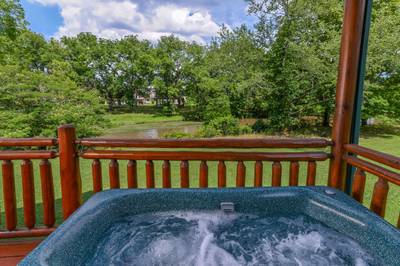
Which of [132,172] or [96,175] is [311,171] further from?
[96,175]

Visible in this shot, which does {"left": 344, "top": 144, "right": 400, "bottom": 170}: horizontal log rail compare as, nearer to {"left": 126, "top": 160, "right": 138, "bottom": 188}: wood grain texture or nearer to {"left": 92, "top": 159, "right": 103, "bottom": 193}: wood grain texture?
{"left": 126, "top": 160, "right": 138, "bottom": 188}: wood grain texture

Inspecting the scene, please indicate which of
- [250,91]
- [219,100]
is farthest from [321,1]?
[219,100]

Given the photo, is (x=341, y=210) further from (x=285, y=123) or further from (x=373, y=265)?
(x=285, y=123)

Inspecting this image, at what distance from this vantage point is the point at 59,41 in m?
16.9

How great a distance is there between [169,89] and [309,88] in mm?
10814

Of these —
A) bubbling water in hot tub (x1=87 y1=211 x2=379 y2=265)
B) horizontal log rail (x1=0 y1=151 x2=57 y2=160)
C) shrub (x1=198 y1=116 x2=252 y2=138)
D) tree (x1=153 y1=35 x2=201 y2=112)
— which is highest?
tree (x1=153 y1=35 x2=201 y2=112)

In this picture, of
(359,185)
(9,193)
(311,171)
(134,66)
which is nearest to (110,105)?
(134,66)

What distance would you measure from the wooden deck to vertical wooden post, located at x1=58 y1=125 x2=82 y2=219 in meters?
0.30

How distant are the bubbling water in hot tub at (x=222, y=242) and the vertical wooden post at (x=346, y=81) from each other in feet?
1.67

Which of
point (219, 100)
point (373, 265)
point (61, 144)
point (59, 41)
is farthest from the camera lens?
point (59, 41)

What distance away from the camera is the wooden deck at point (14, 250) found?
1.56m

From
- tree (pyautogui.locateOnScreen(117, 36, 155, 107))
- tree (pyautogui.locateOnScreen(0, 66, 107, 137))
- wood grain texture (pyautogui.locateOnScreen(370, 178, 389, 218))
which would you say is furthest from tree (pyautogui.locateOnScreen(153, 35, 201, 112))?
wood grain texture (pyautogui.locateOnScreen(370, 178, 389, 218))

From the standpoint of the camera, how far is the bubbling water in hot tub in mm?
1452

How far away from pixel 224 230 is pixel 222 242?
0.31 ft
